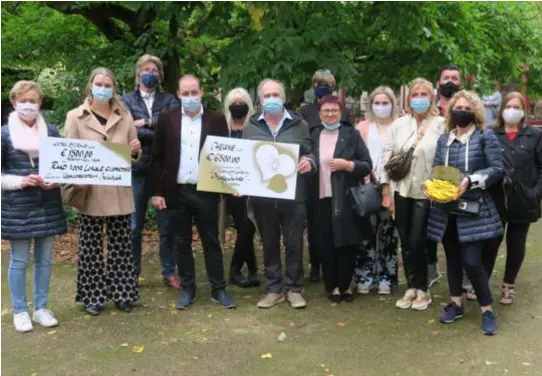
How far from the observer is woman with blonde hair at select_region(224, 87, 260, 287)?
571cm

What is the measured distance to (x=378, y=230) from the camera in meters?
5.78

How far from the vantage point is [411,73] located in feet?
25.1

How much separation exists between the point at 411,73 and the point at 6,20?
554cm

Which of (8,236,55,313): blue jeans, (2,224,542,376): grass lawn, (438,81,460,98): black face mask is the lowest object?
(2,224,542,376): grass lawn

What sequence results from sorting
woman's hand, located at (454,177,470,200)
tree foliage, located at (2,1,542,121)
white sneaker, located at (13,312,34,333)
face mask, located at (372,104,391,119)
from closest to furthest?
woman's hand, located at (454,177,470,200)
white sneaker, located at (13,312,34,333)
face mask, located at (372,104,391,119)
tree foliage, located at (2,1,542,121)

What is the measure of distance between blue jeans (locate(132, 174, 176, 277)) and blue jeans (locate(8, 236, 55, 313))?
0.90m

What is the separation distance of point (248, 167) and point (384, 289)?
69.0 inches

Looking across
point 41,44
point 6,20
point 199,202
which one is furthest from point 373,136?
point 6,20

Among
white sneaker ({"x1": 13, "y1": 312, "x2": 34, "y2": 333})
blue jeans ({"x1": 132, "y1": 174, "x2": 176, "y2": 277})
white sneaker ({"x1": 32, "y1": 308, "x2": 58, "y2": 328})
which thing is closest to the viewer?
white sneaker ({"x1": 13, "y1": 312, "x2": 34, "y2": 333})

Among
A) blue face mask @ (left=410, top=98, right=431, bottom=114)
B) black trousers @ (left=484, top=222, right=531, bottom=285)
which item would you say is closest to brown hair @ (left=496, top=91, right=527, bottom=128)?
blue face mask @ (left=410, top=98, right=431, bottom=114)

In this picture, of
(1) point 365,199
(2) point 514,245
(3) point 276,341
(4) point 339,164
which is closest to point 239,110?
(4) point 339,164

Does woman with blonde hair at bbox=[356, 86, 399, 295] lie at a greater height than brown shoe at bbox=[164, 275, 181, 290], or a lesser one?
greater

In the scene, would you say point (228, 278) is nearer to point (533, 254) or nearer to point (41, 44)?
point (533, 254)

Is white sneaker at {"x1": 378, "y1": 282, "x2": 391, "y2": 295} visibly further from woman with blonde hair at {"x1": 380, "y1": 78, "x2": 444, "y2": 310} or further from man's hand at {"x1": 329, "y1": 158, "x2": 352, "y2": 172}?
man's hand at {"x1": 329, "y1": 158, "x2": 352, "y2": 172}
